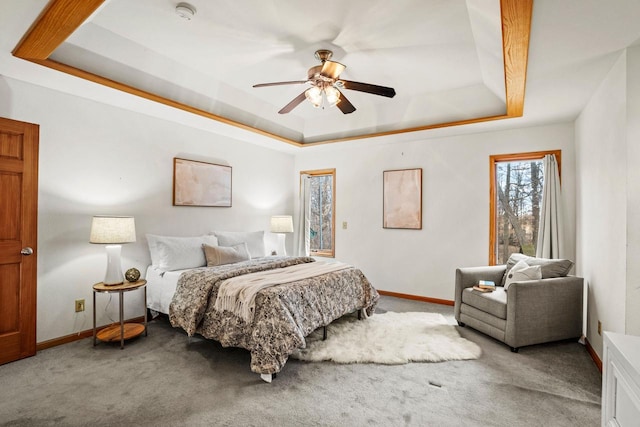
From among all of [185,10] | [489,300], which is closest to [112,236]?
[185,10]

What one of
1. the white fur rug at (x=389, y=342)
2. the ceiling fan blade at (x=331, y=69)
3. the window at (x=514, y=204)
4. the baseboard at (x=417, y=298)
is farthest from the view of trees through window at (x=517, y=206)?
the ceiling fan blade at (x=331, y=69)

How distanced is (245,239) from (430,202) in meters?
2.74

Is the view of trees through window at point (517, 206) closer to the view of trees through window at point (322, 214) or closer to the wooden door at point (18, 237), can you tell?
the view of trees through window at point (322, 214)

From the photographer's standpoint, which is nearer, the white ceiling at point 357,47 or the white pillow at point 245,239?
the white ceiling at point 357,47

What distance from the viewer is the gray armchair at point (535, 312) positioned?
2979 mm

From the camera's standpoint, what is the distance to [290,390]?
2357mm

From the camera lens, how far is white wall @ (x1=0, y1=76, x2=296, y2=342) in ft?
10.1

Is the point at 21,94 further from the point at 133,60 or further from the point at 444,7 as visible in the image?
the point at 444,7

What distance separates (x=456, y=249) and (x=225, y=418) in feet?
12.1

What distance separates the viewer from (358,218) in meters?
5.51

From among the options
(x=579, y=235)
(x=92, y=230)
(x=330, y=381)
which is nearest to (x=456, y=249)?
(x=579, y=235)

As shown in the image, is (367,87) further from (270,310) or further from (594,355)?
(594,355)

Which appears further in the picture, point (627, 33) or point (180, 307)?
point (180, 307)

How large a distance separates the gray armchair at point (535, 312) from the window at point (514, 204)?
47.7 inches
